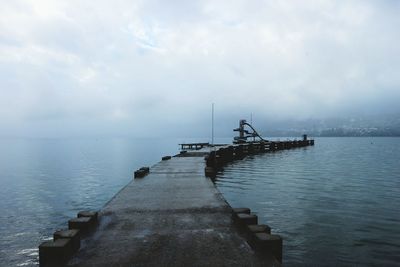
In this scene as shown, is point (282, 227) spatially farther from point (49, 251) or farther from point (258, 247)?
point (49, 251)

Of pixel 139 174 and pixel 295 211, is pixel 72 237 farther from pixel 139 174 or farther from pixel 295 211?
pixel 295 211

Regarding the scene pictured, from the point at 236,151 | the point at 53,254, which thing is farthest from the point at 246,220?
the point at 236,151

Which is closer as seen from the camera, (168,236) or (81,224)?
(168,236)

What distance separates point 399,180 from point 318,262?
22.6 meters

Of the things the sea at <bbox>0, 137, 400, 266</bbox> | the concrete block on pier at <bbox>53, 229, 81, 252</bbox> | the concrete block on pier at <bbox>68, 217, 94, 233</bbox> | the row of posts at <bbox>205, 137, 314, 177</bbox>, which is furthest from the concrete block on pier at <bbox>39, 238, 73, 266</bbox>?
the row of posts at <bbox>205, 137, 314, 177</bbox>

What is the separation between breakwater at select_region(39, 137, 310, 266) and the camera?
636cm

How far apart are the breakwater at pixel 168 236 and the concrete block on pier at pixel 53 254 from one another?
16mm

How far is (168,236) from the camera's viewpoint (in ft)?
25.5

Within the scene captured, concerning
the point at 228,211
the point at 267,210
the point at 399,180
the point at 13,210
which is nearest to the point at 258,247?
the point at 228,211

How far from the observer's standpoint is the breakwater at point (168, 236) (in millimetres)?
6355

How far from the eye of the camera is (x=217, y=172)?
A: 111 feet

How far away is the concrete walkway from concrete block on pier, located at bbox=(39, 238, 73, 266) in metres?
0.22

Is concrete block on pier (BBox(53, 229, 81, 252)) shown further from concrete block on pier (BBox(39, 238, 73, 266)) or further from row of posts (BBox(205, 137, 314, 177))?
row of posts (BBox(205, 137, 314, 177))

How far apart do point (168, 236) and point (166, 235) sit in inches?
Answer: 3.9
